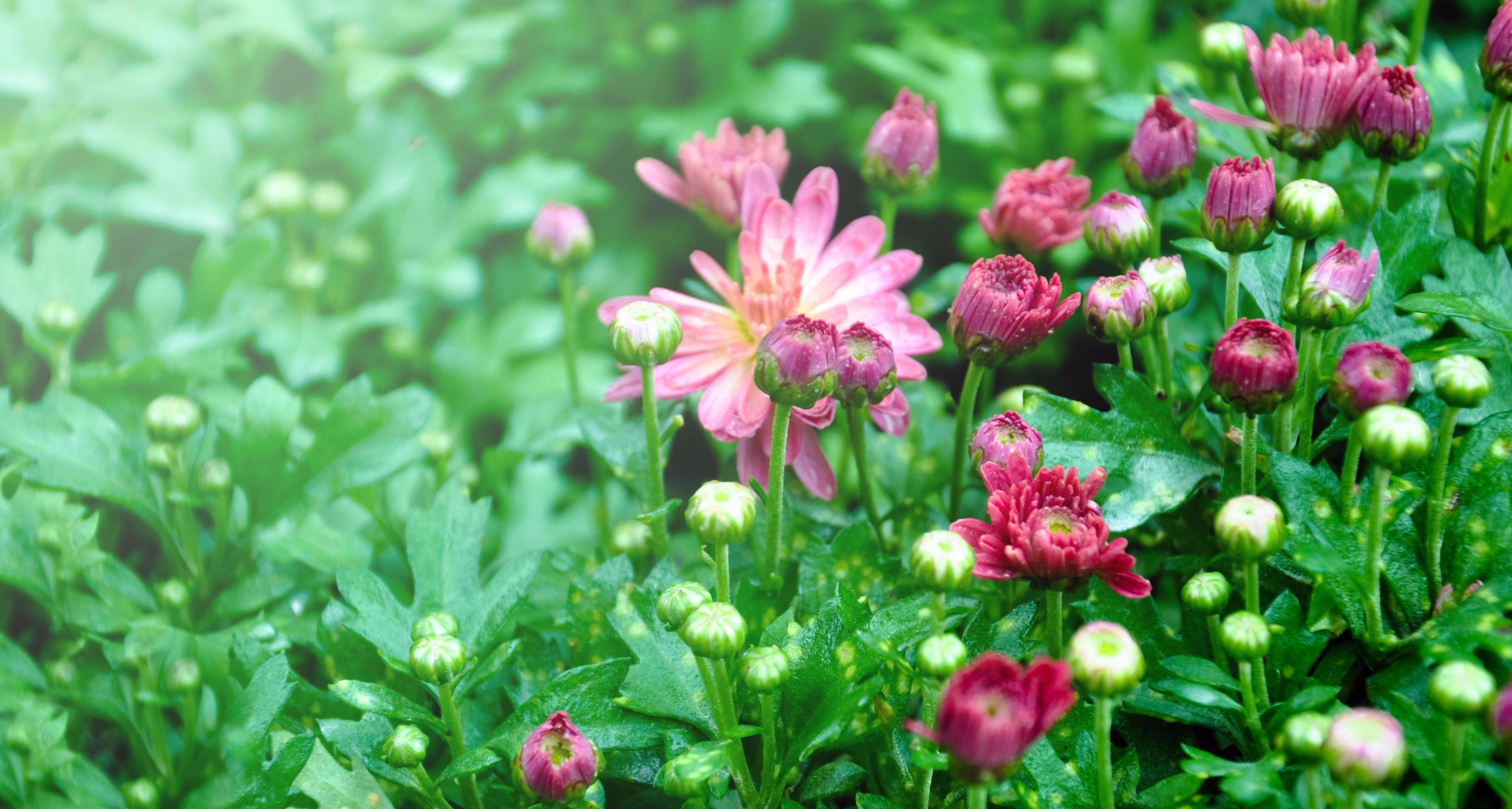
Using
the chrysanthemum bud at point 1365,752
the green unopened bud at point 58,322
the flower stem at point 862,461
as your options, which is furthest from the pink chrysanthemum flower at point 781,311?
the green unopened bud at point 58,322

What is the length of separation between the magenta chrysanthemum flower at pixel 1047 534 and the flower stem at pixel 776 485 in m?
0.10

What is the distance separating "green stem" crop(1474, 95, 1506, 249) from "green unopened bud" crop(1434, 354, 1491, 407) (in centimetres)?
22

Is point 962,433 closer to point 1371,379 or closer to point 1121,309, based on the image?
point 1121,309

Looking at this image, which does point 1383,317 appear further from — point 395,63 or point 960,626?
point 395,63

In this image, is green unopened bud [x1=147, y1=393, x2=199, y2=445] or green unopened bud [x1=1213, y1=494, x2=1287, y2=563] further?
green unopened bud [x1=147, y1=393, x2=199, y2=445]

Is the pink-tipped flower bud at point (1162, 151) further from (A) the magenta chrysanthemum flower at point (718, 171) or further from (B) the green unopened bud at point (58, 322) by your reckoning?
(B) the green unopened bud at point (58, 322)

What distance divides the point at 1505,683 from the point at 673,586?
15.5 inches

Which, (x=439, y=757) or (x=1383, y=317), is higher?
(x=1383, y=317)

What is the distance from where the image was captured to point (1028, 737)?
464 mm

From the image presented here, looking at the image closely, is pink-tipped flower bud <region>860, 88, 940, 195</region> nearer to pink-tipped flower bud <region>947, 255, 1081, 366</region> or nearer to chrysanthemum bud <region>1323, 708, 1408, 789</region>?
pink-tipped flower bud <region>947, 255, 1081, 366</region>

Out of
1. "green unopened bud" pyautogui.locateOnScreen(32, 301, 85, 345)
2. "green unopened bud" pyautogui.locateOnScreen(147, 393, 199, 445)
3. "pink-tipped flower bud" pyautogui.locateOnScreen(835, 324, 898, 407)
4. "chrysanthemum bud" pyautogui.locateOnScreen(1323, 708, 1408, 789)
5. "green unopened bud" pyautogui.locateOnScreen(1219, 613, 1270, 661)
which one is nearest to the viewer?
"chrysanthemum bud" pyautogui.locateOnScreen(1323, 708, 1408, 789)

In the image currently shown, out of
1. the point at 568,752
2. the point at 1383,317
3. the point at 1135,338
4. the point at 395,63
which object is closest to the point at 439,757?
the point at 568,752

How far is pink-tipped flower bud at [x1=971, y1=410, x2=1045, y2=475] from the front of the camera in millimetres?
620

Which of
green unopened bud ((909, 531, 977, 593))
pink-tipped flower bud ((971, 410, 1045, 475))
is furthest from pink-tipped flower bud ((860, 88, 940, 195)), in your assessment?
green unopened bud ((909, 531, 977, 593))
